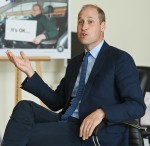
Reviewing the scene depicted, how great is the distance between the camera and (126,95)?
175 centimetres

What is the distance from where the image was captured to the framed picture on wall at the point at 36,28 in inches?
115

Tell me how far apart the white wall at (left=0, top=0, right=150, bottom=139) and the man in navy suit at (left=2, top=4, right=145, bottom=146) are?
1.45 meters

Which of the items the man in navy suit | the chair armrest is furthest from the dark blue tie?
the chair armrest

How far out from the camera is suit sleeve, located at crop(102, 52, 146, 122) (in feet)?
5.50

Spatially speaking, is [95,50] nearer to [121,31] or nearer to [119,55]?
[119,55]

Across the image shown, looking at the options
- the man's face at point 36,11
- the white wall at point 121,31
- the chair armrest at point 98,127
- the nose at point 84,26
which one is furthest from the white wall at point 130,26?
the chair armrest at point 98,127

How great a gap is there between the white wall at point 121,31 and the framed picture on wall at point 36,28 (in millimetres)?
462

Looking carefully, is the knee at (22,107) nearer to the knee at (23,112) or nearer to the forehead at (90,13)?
the knee at (23,112)

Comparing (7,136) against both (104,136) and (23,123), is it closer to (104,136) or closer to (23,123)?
(23,123)

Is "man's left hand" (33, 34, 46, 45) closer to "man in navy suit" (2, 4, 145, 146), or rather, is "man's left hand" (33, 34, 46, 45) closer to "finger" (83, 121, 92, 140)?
"man in navy suit" (2, 4, 145, 146)

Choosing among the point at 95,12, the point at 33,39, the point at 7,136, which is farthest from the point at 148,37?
the point at 7,136

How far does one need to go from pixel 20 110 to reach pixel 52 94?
0.39 meters

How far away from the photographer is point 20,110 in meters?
1.74

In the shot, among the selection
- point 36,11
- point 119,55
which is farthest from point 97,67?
point 36,11
